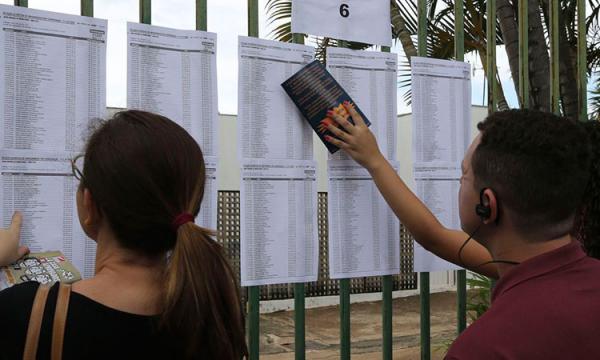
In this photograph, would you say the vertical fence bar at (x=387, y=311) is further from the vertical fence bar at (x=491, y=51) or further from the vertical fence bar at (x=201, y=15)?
the vertical fence bar at (x=201, y=15)

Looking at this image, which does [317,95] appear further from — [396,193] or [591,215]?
[591,215]

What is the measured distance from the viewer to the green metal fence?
1947mm

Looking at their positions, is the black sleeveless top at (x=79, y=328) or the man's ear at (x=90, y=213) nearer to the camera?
the black sleeveless top at (x=79, y=328)

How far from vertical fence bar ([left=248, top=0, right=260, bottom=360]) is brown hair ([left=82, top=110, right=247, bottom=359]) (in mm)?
620

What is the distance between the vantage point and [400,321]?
13367 millimetres

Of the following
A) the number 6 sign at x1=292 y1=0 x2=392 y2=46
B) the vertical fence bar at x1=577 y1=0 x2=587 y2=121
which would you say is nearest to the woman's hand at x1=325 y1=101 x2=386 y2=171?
the number 6 sign at x1=292 y1=0 x2=392 y2=46

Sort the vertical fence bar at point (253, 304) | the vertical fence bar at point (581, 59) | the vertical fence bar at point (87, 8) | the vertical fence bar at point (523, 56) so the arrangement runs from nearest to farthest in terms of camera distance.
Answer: the vertical fence bar at point (87, 8), the vertical fence bar at point (253, 304), the vertical fence bar at point (523, 56), the vertical fence bar at point (581, 59)

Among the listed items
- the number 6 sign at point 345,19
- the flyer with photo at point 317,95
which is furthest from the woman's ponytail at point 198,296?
the number 6 sign at point 345,19

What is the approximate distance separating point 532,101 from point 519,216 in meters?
1.47

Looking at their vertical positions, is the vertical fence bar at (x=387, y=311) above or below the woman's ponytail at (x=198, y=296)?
below

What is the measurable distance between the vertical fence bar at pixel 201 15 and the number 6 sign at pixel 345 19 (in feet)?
0.99

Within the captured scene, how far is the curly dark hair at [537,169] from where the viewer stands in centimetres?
147

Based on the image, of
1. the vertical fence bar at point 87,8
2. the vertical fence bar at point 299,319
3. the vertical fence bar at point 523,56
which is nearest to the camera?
the vertical fence bar at point 87,8

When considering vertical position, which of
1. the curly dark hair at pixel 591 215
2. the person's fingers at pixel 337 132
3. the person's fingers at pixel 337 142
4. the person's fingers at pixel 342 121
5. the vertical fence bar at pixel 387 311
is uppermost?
the person's fingers at pixel 342 121
